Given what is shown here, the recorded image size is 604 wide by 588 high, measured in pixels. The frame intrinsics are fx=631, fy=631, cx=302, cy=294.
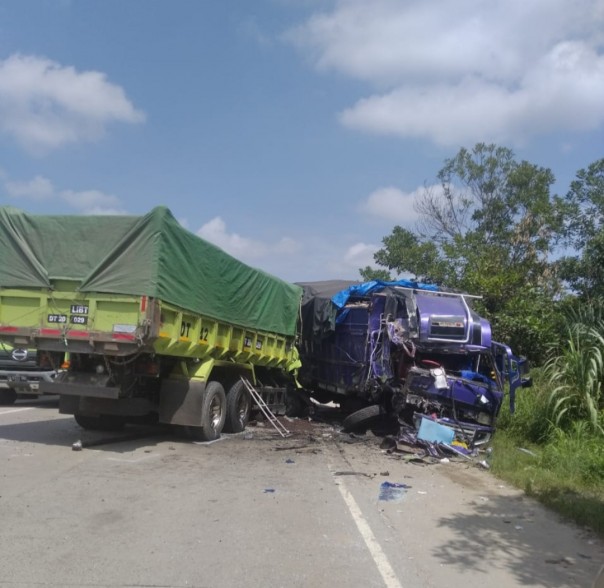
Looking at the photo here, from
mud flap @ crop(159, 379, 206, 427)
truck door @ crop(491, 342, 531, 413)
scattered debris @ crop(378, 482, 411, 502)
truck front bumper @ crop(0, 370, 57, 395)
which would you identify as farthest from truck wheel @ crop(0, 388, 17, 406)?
truck door @ crop(491, 342, 531, 413)

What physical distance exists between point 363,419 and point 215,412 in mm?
2978

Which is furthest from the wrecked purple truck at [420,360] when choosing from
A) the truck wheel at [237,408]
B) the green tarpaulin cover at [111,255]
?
the green tarpaulin cover at [111,255]

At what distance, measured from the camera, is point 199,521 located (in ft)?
20.6

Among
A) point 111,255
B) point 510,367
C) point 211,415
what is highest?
point 111,255

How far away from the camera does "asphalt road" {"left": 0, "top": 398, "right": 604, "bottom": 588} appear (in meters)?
4.96

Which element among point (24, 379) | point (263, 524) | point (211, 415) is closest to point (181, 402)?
point (211, 415)

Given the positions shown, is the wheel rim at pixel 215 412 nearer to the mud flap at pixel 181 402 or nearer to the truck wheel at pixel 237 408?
the truck wheel at pixel 237 408

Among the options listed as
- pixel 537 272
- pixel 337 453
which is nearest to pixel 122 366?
pixel 337 453

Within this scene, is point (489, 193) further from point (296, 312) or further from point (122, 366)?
point (122, 366)

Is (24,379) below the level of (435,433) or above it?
above

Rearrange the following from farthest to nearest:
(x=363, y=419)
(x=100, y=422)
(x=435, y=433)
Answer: (x=363, y=419), (x=100, y=422), (x=435, y=433)

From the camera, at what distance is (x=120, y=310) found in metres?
9.33

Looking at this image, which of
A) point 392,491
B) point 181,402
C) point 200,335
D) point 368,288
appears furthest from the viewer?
point 368,288

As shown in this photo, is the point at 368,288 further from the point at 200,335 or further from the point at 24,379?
the point at 24,379
